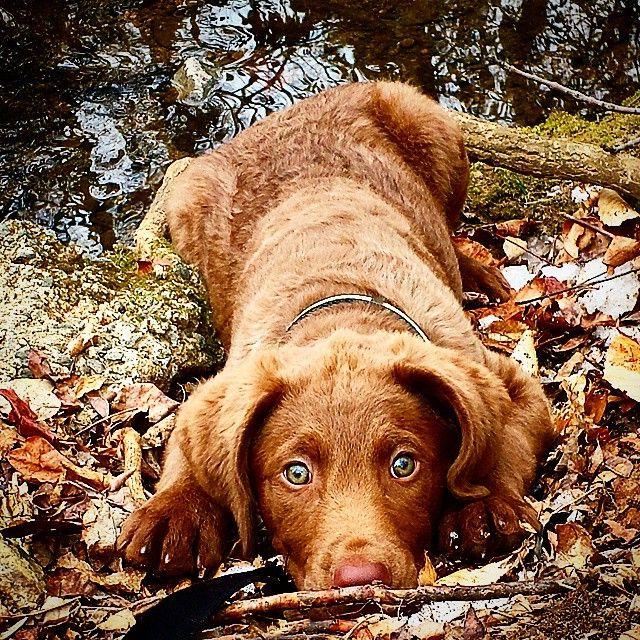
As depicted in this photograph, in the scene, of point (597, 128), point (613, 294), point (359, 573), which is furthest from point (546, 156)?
point (359, 573)

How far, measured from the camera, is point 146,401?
508 cm

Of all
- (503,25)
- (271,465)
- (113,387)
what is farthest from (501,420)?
(503,25)

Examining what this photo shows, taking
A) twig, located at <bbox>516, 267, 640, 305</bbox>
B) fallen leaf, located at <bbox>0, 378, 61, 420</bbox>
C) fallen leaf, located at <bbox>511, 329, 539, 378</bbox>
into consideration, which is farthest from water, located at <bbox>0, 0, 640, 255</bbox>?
fallen leaf, located at <bbox>511, 329, 539, 378</bbox>

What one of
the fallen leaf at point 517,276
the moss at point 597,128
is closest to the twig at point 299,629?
the fallen leaf at point 517,276

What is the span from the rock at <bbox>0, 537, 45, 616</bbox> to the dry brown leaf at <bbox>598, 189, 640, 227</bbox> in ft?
12.4

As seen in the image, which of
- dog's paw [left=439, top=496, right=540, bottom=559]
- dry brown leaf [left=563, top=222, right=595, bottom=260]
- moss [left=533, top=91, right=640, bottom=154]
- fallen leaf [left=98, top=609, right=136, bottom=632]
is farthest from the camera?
moss [left=533, top=91, right=640, bottom=154]

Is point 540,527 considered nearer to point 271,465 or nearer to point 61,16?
point 271,465

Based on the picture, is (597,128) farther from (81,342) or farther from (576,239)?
(81,342)

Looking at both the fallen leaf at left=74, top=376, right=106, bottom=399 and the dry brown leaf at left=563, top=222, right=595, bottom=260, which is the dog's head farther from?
the dry brown leaf at left=563, top=222, right=595, bottom=260

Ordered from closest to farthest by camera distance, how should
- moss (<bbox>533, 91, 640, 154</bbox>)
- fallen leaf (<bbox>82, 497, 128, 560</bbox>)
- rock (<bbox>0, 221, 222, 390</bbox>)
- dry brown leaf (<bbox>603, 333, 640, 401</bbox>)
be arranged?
fallen leaf (<bbox>82, 497, 128, 560</bbox>) < dry brown leaf (<bbox>603, 333, 640, 401</bbox>) < rock (<bbox>0, 221, 222, 390</bbox>) < moss (<bbox>533, 91, 640, 154</bbox>)

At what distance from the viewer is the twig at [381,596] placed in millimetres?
2820

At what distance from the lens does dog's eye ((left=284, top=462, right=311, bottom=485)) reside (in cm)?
360

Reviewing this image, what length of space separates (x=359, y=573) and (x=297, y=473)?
0.58 meters

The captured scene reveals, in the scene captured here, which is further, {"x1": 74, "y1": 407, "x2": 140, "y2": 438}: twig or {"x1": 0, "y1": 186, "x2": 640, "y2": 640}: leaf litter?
{"x1": 74, "y1": 407, "x2": 140, "y2": 438}: twig
